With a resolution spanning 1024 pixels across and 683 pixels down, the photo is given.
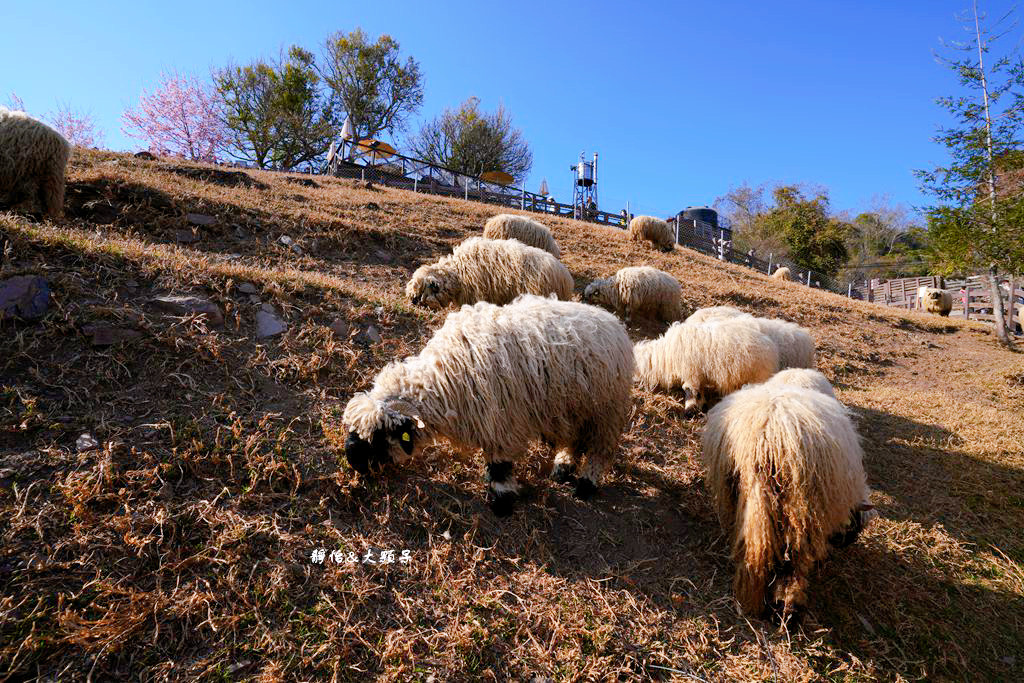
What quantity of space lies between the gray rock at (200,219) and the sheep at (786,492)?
971 cm

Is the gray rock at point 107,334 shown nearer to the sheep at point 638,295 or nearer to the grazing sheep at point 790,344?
the grazing sheep at point 790,344

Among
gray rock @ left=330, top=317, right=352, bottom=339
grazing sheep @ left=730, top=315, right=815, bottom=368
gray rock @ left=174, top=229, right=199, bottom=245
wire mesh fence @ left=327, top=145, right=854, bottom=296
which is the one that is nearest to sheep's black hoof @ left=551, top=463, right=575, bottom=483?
gray rock @ left=330, top=317, right=352, bottom=339

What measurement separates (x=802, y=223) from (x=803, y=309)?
35.5m

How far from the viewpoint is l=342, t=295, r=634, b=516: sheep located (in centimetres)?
336

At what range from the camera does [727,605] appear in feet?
10.1

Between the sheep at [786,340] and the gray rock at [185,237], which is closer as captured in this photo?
the sheep at [786,340]

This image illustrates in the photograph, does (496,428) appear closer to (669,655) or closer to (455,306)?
(669,655)

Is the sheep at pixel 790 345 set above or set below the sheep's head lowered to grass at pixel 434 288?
below

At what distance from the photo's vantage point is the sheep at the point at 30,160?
642 centimetres

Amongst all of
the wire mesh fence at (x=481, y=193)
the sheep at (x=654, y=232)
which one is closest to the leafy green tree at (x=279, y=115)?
the wire mesh fence at (x=481, y=193)

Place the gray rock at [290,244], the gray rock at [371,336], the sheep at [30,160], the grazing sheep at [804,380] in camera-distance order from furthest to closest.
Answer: the gray rock at [290,244] < the sheep at [30,160] < the gray rock at [371,336] < the grazing sheep at [804,380]

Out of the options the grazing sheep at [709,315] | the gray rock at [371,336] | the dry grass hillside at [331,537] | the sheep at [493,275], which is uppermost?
the sheep at [493,275]

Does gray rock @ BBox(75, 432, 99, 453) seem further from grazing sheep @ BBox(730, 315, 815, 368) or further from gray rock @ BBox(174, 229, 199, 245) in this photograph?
grazing sheep @ BBox(730, 315, 815, 368)

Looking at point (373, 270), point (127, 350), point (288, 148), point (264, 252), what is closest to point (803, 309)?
point (373, 270)
